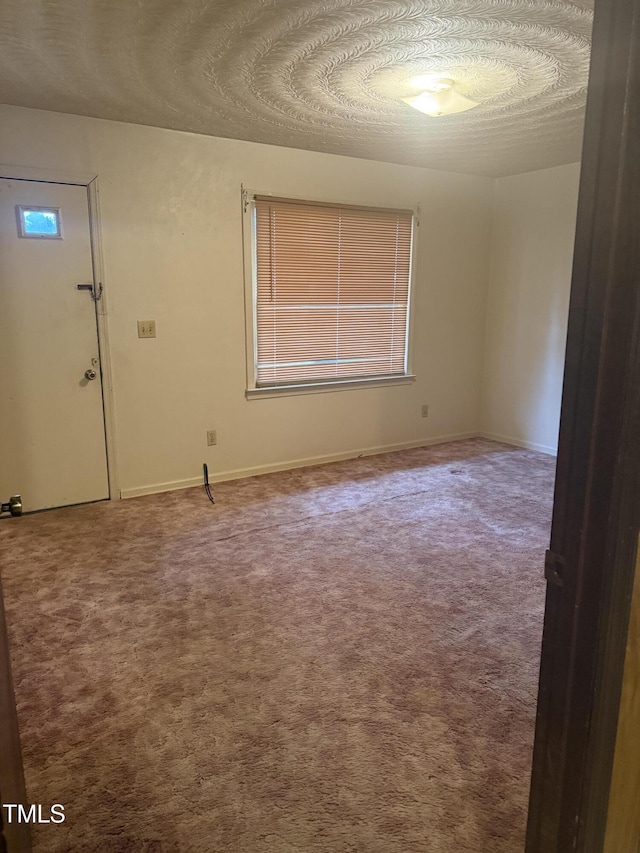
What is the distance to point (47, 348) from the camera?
3467mm

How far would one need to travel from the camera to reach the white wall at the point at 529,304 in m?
4.77

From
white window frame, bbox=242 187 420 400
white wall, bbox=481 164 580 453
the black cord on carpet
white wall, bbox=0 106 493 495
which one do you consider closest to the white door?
white wall, bbox=0 106 493 495

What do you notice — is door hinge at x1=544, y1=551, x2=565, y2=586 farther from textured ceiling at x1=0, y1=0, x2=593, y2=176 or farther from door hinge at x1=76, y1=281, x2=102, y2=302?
door hinge at x1=76, y1=281, x2=102, y2=302

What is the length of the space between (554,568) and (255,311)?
141 inches

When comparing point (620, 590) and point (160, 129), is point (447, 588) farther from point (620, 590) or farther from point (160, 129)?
point (160, 129)

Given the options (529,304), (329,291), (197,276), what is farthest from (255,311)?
(529,304)

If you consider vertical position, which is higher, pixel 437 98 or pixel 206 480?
pixel 437 98

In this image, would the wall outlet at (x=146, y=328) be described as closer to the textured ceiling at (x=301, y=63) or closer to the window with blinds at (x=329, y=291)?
the window with blinds at (x=329, y=291)

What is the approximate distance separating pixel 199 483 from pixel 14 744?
321 cm

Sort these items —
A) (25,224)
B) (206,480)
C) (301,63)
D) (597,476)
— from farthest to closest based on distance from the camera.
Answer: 1. (206,480)
2. (25,224)
3. (301,63)
4. (597,476)

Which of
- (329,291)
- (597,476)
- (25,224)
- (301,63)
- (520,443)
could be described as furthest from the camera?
(520,443)

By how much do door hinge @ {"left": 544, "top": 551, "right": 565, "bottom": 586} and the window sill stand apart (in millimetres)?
3536

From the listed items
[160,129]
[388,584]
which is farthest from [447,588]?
[160,129]

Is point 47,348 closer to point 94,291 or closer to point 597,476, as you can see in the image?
point 94,291
